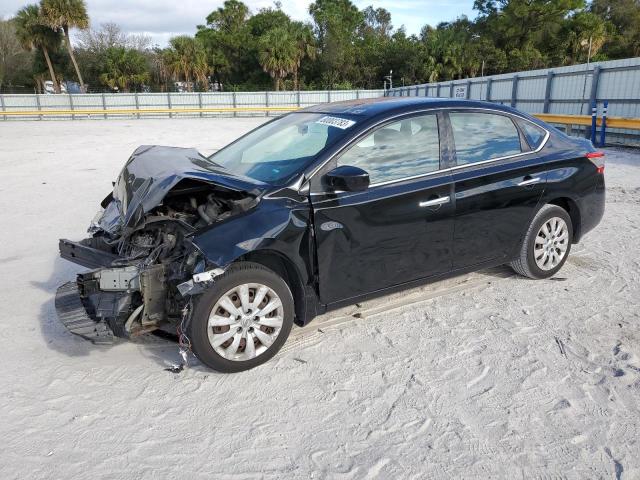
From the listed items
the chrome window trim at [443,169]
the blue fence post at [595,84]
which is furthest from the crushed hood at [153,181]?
the blue fence post at [595,84]

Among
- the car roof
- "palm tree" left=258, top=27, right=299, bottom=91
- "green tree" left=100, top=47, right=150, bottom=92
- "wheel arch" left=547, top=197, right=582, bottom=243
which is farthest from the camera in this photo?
"green tree" left=100, top=47, right=150, bottom=92

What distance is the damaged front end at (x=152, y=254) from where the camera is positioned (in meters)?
3.26

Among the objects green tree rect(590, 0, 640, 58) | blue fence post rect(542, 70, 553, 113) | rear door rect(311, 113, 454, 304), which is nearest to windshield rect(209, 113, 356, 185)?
rear door rect(311, 113, 454, 304)

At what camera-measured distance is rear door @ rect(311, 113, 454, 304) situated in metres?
3.57

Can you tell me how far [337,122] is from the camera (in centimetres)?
398

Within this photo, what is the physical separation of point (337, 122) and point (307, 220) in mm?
949

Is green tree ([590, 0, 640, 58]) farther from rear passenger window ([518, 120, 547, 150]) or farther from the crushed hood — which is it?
the crushed hood

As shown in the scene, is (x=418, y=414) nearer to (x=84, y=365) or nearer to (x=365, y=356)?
(x=365, y=356)

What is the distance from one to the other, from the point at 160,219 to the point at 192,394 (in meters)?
1.14

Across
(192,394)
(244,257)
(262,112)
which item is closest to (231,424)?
(192,394)

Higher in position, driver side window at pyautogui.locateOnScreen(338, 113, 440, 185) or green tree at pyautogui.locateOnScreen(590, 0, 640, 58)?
Result: green tree at pyautogui.locateOnScreen(590, 0, 640, 58)

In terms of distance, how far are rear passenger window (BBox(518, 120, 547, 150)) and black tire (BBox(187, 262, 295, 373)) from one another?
2.62m

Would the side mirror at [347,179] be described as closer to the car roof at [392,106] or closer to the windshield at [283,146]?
the windshield at [283,146]

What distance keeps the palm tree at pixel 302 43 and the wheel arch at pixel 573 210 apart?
43915 mm
